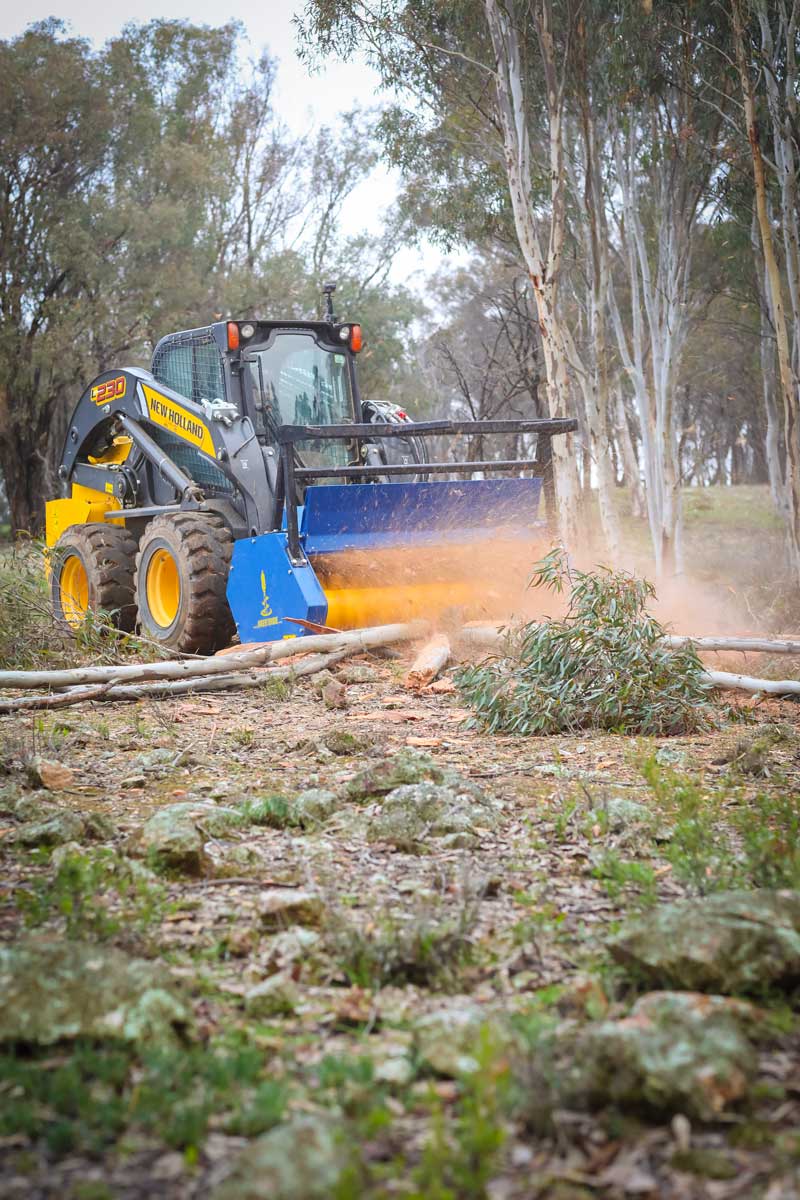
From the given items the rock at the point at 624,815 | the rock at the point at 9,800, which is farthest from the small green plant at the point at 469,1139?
the rock at the point at 9,800

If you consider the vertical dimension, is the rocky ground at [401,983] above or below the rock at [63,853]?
below

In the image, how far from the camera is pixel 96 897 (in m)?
3.81

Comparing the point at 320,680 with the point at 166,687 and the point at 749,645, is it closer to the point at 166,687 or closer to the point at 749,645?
the point at 166,687

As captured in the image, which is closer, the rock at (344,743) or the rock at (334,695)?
the rock at (344,743)

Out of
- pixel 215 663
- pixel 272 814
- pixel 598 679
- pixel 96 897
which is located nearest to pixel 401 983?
pixel 96 897

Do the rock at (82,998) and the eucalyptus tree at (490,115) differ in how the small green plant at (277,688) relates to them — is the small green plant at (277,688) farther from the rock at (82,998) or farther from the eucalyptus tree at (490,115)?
the eucalyptus tree at (490,115)

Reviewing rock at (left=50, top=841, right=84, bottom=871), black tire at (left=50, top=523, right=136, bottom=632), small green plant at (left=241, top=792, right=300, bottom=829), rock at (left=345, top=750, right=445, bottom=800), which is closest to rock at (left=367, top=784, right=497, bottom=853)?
rock at (left=345, top=750, right=445, bottom=800)

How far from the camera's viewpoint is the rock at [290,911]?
11.8 ft

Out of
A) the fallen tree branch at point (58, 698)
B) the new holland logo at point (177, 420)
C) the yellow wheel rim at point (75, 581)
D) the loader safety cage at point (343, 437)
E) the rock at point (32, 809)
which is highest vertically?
the new holland logo at point (177, 420)

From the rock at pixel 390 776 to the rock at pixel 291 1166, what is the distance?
2969 millimetres

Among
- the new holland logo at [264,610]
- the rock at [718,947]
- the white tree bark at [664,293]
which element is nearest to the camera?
the rock at [718,947]

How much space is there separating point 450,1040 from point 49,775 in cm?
333

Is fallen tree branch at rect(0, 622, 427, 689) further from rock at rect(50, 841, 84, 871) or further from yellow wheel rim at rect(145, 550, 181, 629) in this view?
rock at rect(50, 841, 84, 871)

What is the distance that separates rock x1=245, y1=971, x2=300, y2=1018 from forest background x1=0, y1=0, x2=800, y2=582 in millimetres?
11712
